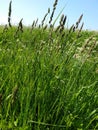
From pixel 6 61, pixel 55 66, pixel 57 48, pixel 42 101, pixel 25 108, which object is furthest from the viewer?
pixel 6 61

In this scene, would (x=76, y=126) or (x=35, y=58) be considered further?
(x=35, y=58)

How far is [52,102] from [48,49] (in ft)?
3.08

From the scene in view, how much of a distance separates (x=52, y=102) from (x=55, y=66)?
46 cm

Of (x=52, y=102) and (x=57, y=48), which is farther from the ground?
(x=57, y=48)

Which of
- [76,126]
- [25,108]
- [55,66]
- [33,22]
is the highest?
[33,22]

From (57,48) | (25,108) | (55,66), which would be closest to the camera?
(25,108)

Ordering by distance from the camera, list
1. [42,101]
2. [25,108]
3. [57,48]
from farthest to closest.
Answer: [57,48] → [42,101] → [25,108]

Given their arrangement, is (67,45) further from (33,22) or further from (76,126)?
(76,126)

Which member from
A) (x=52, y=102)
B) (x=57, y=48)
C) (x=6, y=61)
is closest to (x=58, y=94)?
(x=52, y=102)

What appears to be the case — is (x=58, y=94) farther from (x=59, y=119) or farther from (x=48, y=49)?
(x=48, y=49)

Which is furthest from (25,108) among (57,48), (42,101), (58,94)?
(57,48)

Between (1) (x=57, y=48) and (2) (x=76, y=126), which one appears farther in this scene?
(1) (x=57, y=48)

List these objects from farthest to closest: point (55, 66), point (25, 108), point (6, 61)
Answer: point (6, 61) < point (55, 66) < point (25, 108)

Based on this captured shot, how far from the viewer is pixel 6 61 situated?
422cm
